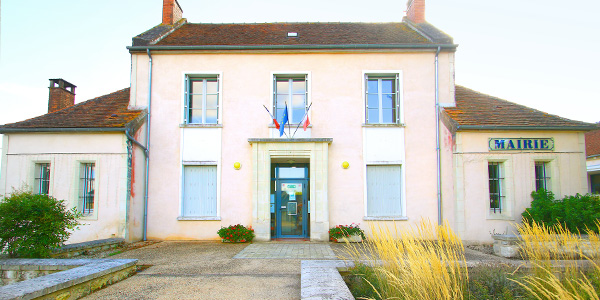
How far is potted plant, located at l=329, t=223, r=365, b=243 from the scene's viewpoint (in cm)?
1116

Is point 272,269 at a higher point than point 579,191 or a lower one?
lower

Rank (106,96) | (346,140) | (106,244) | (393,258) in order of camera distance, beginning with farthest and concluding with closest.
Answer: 1. (106,96)
2. (346,140)
3. (106,244)
4. (393,258)

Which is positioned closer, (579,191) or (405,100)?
(579,191)

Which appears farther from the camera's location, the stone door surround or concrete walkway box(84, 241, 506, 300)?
the stone door surround

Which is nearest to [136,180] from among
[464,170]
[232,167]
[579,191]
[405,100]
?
[232,167]

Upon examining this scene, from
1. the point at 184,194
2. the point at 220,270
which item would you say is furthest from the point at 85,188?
the point at 220,270

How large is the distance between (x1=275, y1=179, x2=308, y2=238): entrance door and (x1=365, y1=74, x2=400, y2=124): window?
9.92ft

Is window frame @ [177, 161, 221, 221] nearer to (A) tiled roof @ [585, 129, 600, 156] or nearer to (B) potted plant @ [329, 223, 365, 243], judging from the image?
(B) potted plant @ [329, 223, 365, 243]

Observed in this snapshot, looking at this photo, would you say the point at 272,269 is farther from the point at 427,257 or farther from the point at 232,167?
the point at 232,167

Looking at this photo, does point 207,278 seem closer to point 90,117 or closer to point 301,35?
point 90,117

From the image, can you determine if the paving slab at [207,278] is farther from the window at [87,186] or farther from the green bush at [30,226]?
the window at [87,186]

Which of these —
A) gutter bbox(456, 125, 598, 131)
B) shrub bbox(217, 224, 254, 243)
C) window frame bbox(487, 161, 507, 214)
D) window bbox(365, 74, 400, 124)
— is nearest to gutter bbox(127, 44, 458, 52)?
window bbox(365, 74, 400, 124)

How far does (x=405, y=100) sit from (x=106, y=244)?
9.20 m

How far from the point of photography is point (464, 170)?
37.0ft
